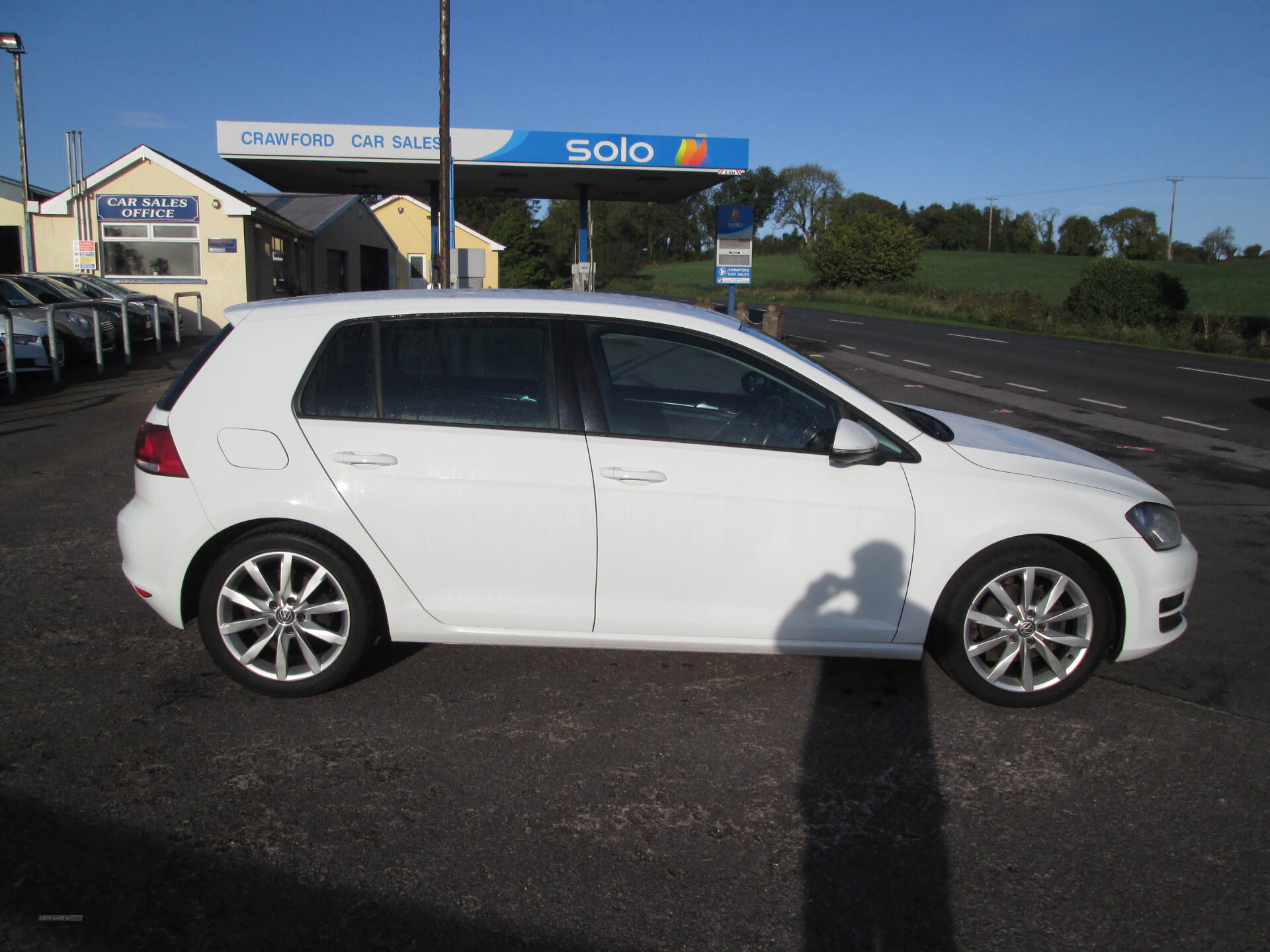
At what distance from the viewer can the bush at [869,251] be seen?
58406mm

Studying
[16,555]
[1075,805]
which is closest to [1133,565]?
[1075,805]

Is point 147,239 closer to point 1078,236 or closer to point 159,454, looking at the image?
point 159,454

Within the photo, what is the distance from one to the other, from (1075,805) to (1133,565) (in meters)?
1.09

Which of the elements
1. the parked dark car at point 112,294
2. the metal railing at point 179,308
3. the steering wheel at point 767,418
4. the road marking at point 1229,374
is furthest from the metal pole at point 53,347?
the road marking at point 1229,374

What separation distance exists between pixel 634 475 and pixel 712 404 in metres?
0.73

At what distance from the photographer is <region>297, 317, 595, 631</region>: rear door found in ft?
12.5

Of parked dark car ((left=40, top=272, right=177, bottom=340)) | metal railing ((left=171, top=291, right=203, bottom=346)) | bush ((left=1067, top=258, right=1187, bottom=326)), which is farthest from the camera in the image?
bush ((left=1067, top=258, right=1187, bottom=326))

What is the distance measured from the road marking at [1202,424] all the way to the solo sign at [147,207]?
74.5ft

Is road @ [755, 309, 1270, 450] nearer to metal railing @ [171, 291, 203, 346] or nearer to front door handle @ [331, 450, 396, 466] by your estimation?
front door handle @ [331, 450, 396, 466]

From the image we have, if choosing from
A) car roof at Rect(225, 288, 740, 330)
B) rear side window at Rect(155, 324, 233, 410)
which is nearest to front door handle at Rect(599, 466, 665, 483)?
car roof at Rect(225, 288, 740, 330)

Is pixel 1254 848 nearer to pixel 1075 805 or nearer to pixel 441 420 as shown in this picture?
pixel 1075 805

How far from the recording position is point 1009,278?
69.6m

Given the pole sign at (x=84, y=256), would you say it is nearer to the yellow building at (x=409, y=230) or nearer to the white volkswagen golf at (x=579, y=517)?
the yellow building at (x=409, y=230)

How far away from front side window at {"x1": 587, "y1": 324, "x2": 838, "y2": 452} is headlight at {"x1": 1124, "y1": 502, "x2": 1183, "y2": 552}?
1.31 m
